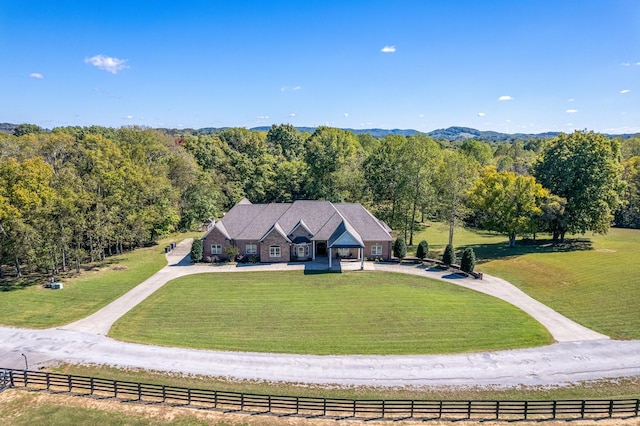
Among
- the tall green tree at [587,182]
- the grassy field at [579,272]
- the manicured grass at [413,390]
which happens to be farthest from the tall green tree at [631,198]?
the manicured grass at [413,390]

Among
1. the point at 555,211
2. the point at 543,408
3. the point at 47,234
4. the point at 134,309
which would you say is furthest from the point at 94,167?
the point at 555,211

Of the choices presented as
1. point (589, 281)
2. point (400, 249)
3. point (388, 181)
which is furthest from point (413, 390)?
point (388, 181)

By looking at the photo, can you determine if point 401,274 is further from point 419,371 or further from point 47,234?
point 47,234

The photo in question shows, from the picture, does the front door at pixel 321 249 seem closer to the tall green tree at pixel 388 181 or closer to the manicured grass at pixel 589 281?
the tall green tree at pixel 388 181

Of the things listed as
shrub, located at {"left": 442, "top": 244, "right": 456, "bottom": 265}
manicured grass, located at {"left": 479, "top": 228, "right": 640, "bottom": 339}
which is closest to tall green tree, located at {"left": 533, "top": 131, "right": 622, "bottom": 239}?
manicured grass, located at {"left": 479, "top": 228, "right": 640, "bottom": 339}

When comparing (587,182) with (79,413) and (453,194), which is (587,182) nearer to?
(453,194)
